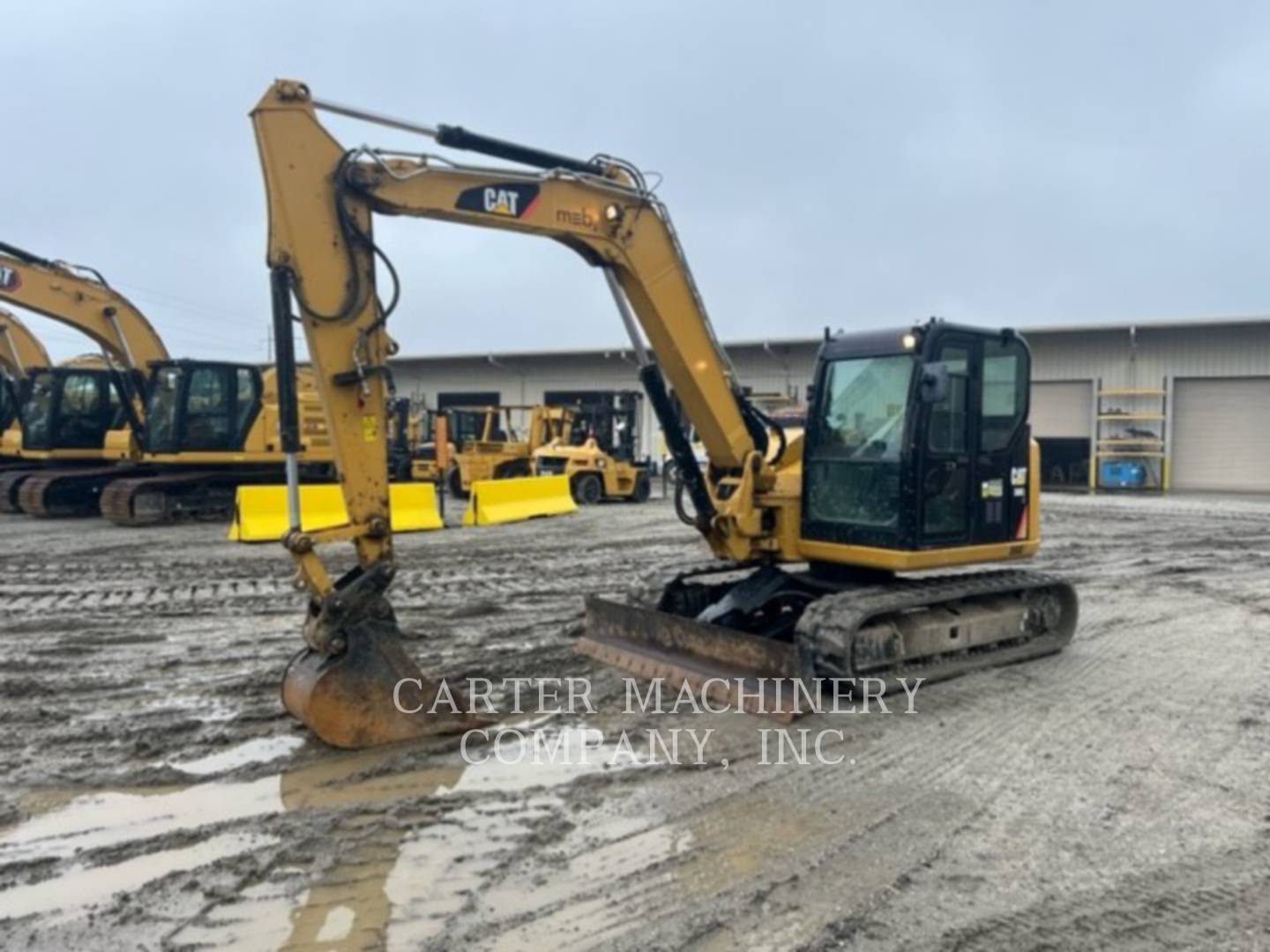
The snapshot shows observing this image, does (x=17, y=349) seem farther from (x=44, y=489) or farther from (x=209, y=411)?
(x=209, y=411)

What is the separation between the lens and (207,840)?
402cm

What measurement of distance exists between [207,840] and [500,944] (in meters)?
1.51

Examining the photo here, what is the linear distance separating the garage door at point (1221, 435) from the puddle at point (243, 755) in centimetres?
2894

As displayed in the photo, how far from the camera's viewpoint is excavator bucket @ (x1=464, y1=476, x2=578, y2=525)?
658 inches

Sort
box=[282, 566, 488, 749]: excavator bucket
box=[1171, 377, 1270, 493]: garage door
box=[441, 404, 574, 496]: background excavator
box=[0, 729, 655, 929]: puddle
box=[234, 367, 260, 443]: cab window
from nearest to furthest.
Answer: box=[0, 729, 655, 929]: puddle
box=[282, 566, 488, 749]: excavator bucket
box=[234, 367, 260, 443]: cab window
box=[441, 404, 574, 496]: background excavator
box=[1171, 377, 1270, 493]: garage door

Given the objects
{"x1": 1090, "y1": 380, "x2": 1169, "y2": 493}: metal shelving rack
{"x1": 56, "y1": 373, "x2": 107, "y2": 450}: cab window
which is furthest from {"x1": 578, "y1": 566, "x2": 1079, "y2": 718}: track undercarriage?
{"x1": 1090, "y1": 380, "x2": 1169, "y2": 493}: metal shelving rack

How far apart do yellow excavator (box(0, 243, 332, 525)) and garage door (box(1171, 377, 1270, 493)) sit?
23.8 m

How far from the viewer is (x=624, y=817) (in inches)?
168

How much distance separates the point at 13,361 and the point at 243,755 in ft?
64.3

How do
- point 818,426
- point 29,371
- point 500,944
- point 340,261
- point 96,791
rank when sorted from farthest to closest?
point 29,371, point 818,426, point 340,261, point 96,791, point 500,944

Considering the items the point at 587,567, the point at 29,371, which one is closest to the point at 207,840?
the point at 587,567

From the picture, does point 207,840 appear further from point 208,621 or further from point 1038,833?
point 208,621

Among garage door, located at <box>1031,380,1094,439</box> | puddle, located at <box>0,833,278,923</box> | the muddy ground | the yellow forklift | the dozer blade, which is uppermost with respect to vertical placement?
garage door, located at <box>1031,380,1094,439</box>

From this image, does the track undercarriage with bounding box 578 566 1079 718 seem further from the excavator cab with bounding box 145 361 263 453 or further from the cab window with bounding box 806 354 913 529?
the excavator cab with bounding box 145 361 263 453
